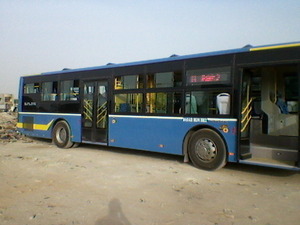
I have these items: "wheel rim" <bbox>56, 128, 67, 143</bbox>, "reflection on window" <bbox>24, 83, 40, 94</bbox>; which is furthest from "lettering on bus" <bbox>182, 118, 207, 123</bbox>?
"reflection on window" <bbox>24, 83, 40, 94</bbox>

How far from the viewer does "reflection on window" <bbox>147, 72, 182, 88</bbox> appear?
820 centimetres

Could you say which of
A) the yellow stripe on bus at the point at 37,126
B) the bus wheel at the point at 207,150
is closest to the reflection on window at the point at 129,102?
the bus wheel at the point at 207,150

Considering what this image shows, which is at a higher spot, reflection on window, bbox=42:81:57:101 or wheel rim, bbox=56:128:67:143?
reflection on window, bbox=42:81:57:101

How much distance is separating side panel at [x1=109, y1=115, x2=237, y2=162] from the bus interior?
38cm

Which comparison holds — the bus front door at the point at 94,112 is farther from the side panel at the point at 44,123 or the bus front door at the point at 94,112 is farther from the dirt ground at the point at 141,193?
the dirt ground at the point at 141,193

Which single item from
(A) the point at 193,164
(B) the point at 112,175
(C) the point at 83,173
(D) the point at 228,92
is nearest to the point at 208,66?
(D) the point at 228,92

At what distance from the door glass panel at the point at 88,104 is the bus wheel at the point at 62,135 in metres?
1.09

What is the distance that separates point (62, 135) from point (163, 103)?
17.4 ft

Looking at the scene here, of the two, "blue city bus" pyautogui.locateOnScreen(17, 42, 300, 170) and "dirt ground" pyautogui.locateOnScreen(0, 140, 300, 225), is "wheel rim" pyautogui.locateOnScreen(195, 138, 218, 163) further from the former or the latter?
"dirt ground" pyautogui.locateOnScreen(0, 140, 300, 225)

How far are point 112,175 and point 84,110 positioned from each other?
178 inches

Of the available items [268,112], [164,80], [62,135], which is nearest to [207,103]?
[164,80]

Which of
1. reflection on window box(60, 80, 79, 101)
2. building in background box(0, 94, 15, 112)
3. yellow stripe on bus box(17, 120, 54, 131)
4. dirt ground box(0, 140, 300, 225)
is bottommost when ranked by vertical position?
dirt ground box(0, 140, 300, 225)

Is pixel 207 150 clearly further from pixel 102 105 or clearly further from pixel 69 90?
pixel 69 90

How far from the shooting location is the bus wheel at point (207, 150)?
730cm
